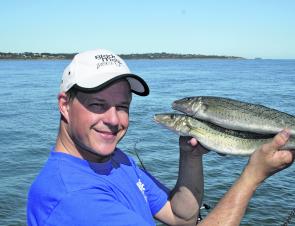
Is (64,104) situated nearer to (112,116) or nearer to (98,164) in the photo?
(112,116)

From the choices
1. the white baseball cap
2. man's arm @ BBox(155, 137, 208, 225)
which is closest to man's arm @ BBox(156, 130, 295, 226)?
man's arm @ BBox(155, 137, 208, 225)

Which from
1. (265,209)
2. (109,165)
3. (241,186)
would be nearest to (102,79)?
(109,165)

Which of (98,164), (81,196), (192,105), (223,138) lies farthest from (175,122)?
(81,196)

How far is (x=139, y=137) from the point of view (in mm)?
21188

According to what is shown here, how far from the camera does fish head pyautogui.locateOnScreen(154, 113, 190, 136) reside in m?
4.34

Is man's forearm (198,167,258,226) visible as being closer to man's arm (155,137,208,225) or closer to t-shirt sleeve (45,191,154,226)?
t-shirt sleeve (45,191,154,226)

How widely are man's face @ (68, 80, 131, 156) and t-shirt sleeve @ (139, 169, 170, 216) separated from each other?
2.94ft

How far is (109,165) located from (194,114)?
4.74ft

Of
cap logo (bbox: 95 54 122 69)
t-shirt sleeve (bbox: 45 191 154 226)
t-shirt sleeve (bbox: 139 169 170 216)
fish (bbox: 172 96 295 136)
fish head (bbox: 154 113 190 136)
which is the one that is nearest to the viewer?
t-shirt sleeve (bbox: 45 191 154 226)

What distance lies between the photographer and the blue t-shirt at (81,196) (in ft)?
8.87

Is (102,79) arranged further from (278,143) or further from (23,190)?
(23,190)

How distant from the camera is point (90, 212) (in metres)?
2.73

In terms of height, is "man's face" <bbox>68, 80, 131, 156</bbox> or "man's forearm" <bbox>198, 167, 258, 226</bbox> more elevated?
"man's face" <bbox>68, 80, 131, 156</bbox>

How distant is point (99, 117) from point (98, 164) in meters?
0.39
